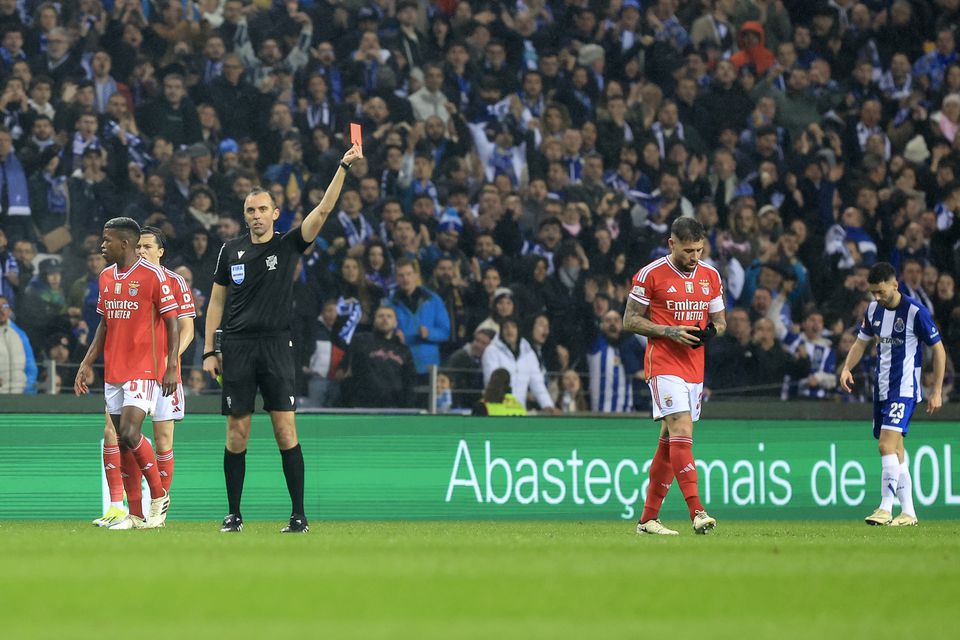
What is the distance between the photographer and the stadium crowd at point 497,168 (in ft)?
53.9

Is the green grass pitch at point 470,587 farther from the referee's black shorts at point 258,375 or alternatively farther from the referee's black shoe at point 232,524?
the referee's black shorts at point 258,375

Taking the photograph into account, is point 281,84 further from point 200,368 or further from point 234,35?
point 200,368

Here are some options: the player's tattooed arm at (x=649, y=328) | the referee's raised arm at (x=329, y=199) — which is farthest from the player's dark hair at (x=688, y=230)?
the referee's raised arm at (x=329, y=199)

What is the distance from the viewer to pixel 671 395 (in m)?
10.6

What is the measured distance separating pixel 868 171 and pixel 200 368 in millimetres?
10675

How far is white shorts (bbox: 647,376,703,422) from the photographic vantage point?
10641mm

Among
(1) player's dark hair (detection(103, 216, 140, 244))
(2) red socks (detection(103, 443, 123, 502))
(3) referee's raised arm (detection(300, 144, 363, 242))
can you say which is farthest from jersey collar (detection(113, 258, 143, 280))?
(3) referee's raised arm (detection(300, 144, 363, 242))

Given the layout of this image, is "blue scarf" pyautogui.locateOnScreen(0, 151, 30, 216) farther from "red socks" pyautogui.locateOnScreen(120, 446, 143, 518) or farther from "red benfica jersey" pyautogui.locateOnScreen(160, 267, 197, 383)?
"red socks" pyautogui.locateOnScreen(120, 446, 143, 518)

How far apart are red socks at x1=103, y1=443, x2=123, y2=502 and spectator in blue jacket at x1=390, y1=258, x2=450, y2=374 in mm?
5314

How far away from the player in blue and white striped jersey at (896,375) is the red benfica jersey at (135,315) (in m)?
6.09

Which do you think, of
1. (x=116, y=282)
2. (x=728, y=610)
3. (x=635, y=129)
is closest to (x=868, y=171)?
(x=635, y=129)

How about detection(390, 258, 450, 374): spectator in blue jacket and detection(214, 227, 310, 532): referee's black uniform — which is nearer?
detection(214, 227, 310, 532): referee's black uniform

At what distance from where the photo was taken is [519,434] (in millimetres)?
14992

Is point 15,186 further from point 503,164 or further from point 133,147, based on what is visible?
point 503,164
